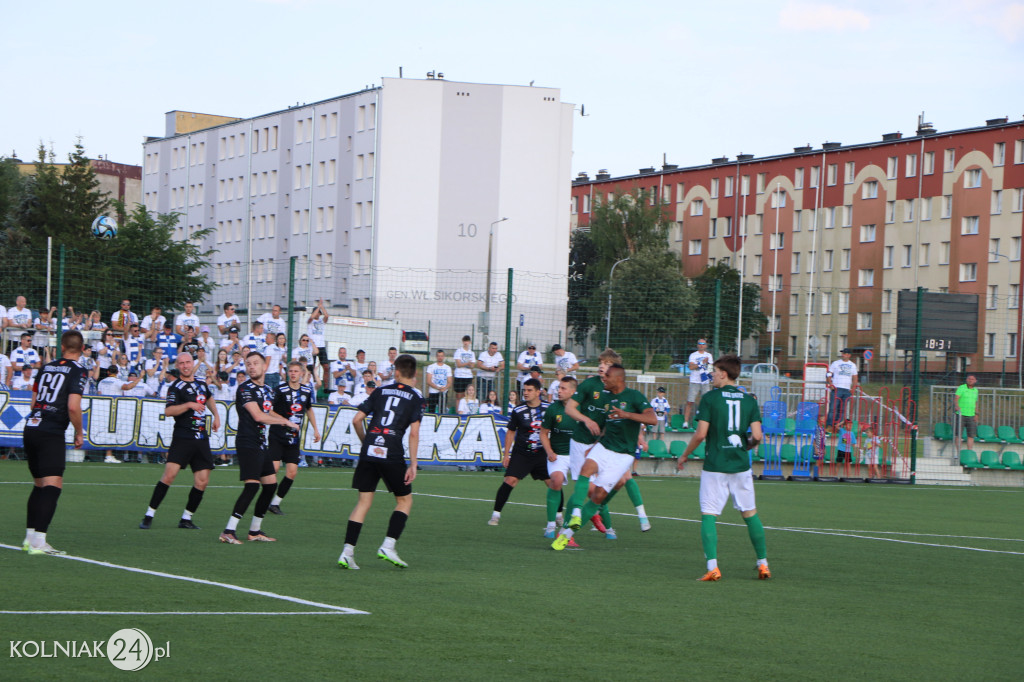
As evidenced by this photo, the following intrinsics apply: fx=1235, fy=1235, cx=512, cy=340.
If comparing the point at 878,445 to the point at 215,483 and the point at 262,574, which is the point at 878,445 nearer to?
the point at 215,483

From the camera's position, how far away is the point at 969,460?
30281 millimetres

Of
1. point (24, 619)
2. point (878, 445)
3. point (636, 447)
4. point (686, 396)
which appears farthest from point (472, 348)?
point (24, 619)

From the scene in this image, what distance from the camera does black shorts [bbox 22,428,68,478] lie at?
36.0 feet

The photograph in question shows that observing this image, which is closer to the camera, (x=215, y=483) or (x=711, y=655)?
(x=711, y=655)

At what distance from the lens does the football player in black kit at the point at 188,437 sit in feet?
44.5

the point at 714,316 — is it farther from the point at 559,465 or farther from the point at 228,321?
the point at 559,465

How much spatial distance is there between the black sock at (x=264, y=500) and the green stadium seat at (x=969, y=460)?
862 inches

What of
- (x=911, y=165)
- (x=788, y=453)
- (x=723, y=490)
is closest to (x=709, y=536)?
(x=723, y=490)

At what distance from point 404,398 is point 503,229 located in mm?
74716

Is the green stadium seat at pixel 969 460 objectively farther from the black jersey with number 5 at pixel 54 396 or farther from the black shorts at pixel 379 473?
the black jersey with number 5 at pixel 54 396

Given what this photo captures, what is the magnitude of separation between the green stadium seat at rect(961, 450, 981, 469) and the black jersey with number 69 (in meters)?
22.9

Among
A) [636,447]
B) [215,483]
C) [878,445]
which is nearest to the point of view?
[636,447]

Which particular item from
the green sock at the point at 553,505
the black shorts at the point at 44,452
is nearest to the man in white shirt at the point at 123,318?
the green sock at the point at 553,505

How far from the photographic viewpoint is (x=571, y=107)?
86062mm
